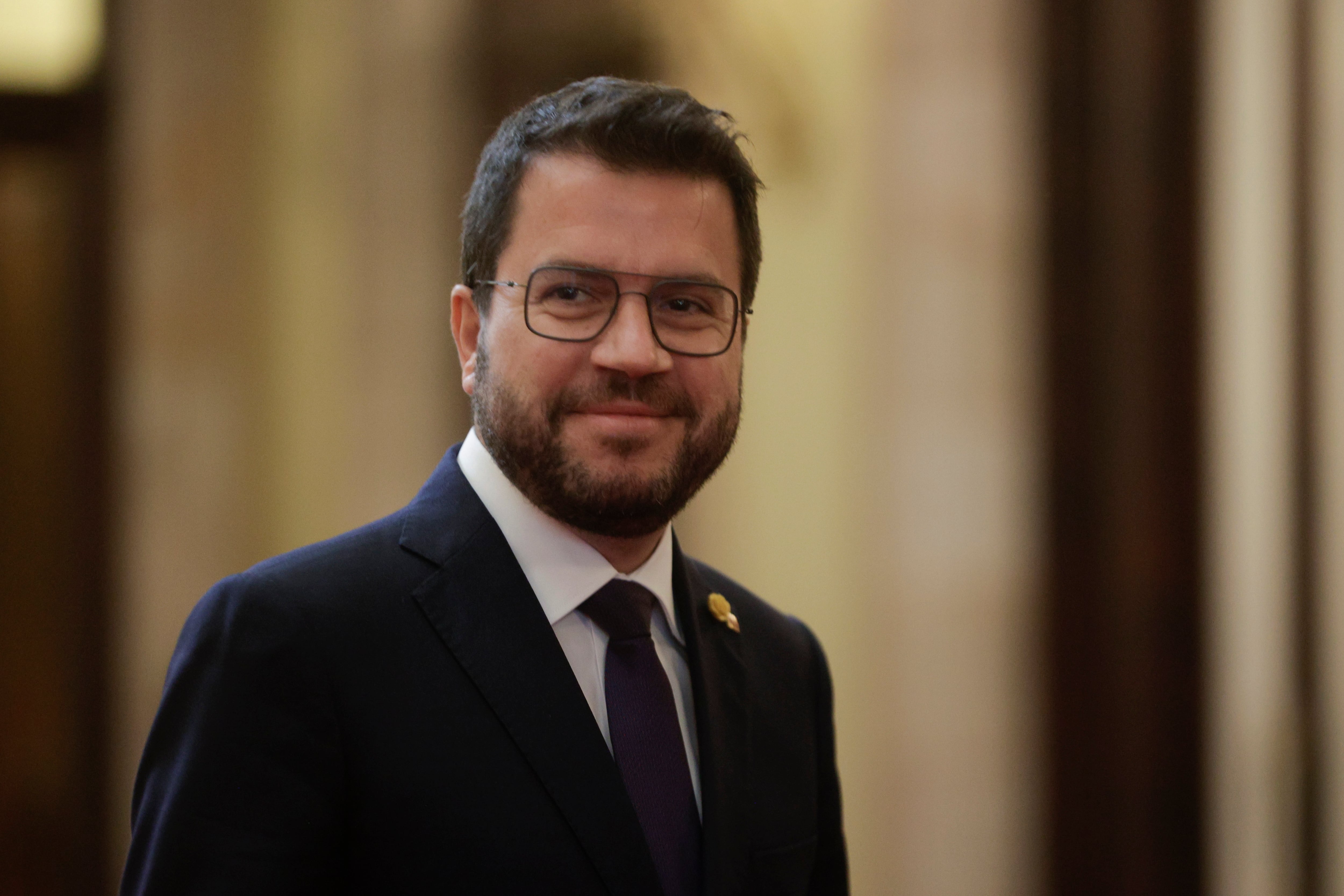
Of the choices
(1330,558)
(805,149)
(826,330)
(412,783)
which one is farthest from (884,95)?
(412,783)

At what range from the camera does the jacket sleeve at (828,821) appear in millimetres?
2176

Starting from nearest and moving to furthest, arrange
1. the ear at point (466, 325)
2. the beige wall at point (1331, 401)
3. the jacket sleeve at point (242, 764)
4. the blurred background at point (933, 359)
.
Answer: the jacket sleeve at point (242, 764) → the ear at point (466, 325) → the blurred background at point (933, 359) → the beige wall at point (1331, 401)

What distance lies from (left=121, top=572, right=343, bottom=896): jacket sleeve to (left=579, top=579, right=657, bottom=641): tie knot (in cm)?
40

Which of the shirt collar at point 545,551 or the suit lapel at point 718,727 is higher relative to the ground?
the shirt collar at point 545,551

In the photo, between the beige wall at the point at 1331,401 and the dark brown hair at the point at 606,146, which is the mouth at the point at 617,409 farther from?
the beige wall at the point at 1331,401

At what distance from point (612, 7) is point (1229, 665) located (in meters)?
3.27

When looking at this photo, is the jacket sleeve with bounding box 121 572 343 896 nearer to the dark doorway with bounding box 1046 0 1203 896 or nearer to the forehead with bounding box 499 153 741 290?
the forehead with bounding box 499 153 741 290

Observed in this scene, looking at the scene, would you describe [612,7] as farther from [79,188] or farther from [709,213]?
[709,213]

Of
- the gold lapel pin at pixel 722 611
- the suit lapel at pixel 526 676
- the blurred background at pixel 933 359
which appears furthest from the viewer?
the blurred background at pixel 933 359

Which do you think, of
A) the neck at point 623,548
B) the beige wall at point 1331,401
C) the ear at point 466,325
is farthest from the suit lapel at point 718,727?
the beige wall at point 1331,401

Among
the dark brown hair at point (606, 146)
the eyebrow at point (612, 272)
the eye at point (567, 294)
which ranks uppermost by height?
the dark brown hair at point (606, 146)

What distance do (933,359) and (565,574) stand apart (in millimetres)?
2930

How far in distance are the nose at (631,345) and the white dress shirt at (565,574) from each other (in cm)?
25

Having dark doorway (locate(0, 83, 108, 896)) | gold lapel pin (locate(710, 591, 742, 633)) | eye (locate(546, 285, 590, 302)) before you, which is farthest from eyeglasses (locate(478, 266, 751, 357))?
dark doorway (locate(0, 83, 108, 896))
